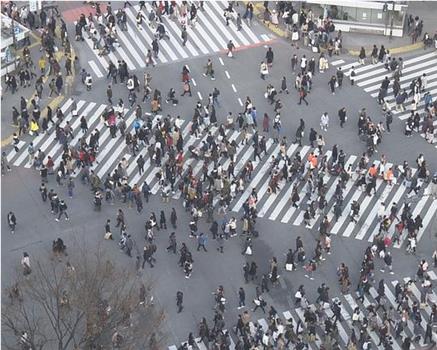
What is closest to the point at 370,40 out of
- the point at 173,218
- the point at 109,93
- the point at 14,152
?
the point at 109,93

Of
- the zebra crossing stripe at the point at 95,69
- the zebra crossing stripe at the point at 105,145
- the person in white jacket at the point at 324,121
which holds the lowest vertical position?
the zebra crossing stripe at the point at 105,145

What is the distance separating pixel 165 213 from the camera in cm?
6481

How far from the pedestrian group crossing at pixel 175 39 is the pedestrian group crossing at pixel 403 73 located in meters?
6.56

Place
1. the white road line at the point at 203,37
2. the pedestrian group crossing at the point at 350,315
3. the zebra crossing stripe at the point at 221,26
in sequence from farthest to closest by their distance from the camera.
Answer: the zebra crossing stripe at the point at 221,26, the white road line at the point at 203,37, the pedestrian group crossing at the point at 350,315

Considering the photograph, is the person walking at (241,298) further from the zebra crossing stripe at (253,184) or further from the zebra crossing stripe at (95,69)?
the zebra crossing stripe at (95,69)

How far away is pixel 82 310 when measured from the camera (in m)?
53.8

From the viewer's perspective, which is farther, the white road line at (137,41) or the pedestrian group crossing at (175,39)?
the white road line at (137,41)

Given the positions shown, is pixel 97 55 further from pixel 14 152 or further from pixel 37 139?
pixel 14 152

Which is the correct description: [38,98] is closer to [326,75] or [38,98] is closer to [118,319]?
[326,75]

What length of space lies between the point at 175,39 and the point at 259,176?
48.4 ft

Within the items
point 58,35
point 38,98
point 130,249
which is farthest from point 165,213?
point 58,35

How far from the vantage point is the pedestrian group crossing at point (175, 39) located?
251 ft

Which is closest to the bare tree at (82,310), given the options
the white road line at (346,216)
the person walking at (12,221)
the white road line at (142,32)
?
the person walking at (12,221)

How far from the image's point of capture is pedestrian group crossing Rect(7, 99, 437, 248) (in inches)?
2549
